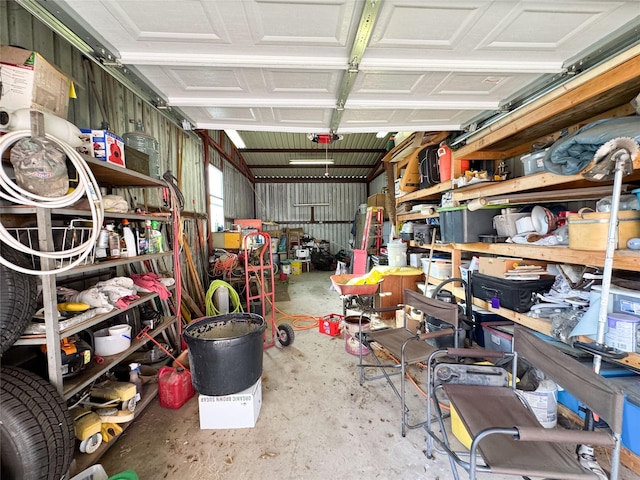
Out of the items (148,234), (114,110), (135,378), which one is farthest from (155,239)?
(114,110)

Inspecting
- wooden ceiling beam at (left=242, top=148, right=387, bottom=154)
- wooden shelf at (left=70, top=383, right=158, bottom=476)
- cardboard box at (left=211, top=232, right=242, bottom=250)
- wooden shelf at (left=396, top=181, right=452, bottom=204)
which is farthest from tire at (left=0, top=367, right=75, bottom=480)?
wooden ceiling beam at (left=242, top=148, right=387, bottom=154)

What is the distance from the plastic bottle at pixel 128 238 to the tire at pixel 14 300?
65 cm

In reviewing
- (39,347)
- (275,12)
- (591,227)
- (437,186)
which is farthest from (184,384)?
(437,186)

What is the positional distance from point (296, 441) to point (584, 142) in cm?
263

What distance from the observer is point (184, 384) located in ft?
6.94

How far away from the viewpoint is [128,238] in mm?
1962

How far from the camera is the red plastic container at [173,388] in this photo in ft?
6.72

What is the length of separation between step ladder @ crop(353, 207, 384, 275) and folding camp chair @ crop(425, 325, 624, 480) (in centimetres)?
406

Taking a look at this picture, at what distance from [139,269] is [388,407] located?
2806 mm

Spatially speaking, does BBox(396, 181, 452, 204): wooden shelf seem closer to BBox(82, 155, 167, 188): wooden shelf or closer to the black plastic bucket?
the black plastic bucket

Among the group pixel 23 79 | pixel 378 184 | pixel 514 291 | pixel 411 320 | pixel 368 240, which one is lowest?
pixel 411 320

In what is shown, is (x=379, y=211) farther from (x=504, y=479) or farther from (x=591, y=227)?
(x=504, y=479)

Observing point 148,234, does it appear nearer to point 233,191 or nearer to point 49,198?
Answer: point 49,198

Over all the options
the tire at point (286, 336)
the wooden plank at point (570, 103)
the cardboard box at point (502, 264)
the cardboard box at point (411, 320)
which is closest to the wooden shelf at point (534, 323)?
the cardboard box at point (502, 264)
